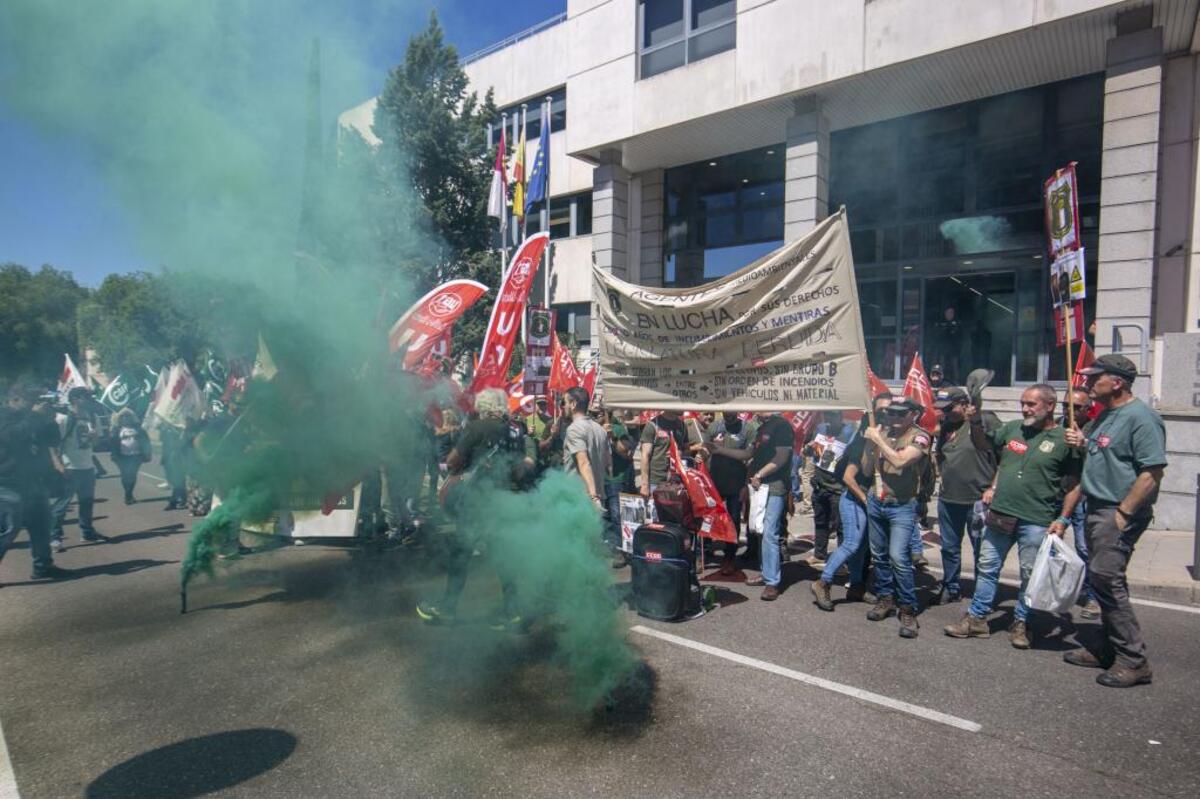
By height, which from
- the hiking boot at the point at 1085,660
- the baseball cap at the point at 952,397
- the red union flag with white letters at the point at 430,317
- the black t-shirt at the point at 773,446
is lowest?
the hiking boot at the point at 1085,660

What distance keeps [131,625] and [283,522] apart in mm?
1409

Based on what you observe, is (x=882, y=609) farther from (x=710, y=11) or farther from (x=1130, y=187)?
(x=710, y=11)

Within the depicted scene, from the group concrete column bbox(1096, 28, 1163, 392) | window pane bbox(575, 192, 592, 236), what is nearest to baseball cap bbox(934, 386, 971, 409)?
concrete column bbox(1096, 28, 1163, 392)

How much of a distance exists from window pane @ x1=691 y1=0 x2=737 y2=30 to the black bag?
490 inches

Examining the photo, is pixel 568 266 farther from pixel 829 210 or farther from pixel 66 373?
pixel 66 373

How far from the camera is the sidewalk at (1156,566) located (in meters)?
5.45

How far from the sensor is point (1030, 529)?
14.5ft

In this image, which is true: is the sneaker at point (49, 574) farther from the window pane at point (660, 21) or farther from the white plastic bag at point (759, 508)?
the window pane at point (660, 21)

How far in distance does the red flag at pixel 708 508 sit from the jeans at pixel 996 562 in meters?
1.92

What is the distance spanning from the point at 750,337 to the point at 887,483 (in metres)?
1.47

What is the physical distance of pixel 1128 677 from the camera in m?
3.74

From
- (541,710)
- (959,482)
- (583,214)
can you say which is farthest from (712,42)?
(541,710)

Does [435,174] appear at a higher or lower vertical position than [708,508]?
higher

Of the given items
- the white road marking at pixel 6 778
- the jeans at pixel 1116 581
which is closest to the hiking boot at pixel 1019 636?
the jeans at pixel 1116 581
